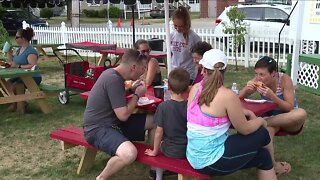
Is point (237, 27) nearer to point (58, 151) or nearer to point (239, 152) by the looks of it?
point (58, 151)

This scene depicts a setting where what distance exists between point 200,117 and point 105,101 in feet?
2.94

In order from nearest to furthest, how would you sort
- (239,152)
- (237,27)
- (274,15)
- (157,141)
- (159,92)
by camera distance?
1. (239,152)
2. (157,141)
3. (159,92)
4. (237,27)
5. (274,15)

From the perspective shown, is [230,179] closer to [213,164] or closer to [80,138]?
[213,164]

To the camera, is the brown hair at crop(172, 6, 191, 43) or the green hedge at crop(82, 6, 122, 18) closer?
the brown hair at crop(172, 6, 191, 43)

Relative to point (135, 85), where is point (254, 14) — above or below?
above

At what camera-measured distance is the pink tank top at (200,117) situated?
3.15 metres

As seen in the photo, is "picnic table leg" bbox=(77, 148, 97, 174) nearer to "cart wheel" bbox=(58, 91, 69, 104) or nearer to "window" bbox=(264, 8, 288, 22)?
"cart wheel" bbox=(58, 91, 69, 104)

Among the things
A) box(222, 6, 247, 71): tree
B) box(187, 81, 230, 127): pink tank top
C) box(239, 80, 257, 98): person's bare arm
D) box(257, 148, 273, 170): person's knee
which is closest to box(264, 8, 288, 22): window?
box(222, 6, 247, 71): tree

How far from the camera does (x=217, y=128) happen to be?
125 inches

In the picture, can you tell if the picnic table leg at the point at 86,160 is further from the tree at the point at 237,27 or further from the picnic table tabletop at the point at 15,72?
the tree at the point at 237,27

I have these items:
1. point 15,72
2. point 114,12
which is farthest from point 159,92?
point 114,12

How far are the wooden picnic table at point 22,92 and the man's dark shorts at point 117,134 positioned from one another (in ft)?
8.50

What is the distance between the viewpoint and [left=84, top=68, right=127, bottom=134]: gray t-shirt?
3623 mm

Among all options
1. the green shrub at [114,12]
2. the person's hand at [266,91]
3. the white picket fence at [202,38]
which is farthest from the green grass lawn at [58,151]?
the green shrub at [114,12]
